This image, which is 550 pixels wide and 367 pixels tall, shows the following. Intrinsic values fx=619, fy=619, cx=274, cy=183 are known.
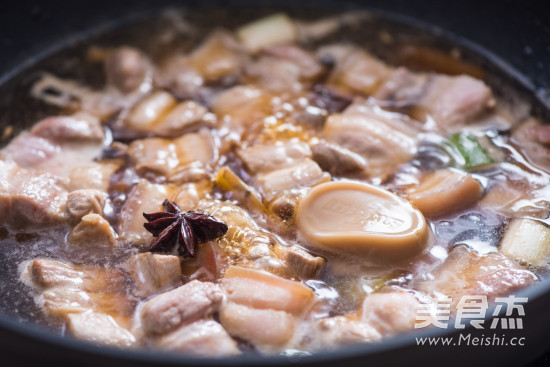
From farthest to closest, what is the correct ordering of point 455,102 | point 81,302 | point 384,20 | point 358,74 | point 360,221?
point 384,20
point 358,74
point 455,102
point 360,221
point 81,302

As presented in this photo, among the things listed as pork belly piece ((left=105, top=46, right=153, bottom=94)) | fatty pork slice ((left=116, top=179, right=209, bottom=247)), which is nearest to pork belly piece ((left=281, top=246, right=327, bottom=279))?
fatty pork slice ((left=116, top=179, right=209, bottom=247))

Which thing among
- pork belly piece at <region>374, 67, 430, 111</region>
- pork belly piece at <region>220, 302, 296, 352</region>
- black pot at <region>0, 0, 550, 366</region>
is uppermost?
black pot at <region>0, 0, 550, 366</region>

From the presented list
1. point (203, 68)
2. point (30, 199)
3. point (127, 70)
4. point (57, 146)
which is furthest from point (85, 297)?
point (203, 68)

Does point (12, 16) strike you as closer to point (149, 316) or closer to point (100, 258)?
point (100, 258)

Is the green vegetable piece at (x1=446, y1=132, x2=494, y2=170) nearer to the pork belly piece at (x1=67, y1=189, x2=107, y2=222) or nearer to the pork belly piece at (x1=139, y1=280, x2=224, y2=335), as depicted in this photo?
the pork belly piece at (x1=139, y1=280, x2=224, y2=335)

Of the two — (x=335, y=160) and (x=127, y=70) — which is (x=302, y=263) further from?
(x=127, y=70)

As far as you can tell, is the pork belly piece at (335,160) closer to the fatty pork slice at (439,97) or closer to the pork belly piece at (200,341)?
the fatty pork slice at (439,97)
